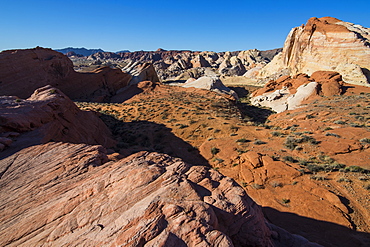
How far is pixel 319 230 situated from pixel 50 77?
3923 centimetres

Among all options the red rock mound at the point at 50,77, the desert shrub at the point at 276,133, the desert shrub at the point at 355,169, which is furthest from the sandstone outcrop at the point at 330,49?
the red rock mound at the point at 50,77

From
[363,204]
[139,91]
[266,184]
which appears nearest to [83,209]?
[266,184]

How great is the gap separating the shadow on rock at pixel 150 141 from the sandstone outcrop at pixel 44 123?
6.90 ft

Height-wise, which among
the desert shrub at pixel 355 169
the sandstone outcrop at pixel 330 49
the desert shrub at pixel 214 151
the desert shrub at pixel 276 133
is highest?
the sandstone outcrop at pixel 330 49

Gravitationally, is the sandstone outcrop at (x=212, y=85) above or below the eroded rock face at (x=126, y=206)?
below

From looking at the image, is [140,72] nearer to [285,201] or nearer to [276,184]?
[276,184]

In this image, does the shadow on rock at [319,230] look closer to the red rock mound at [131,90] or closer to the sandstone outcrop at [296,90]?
the sandstone outcrop at [296,90]

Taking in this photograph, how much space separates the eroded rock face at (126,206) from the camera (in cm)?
429

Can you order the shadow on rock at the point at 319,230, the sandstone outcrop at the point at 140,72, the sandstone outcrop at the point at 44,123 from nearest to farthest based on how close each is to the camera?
the shadow on rock at the point at 319,230
the sandstone outcrop at the point at 44,123
the sandstone outcrop at the point at 140,72

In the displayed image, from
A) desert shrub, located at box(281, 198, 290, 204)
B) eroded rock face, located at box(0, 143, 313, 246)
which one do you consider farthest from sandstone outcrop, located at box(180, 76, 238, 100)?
eroded rock face, located at box(0, 143, 313, 246)

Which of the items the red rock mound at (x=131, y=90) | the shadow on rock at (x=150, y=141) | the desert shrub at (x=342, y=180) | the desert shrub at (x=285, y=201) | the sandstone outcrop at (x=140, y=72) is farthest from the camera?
the sandstone outcrop at (x=140, y=72)

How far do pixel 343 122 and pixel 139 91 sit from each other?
3222 cm

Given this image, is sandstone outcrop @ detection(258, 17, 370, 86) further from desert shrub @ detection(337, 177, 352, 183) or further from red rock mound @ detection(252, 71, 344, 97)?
desert shrub @ detection(337, 177, 352, 183)

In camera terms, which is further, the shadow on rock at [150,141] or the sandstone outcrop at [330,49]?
the sandstone outcrop at [330,49]
